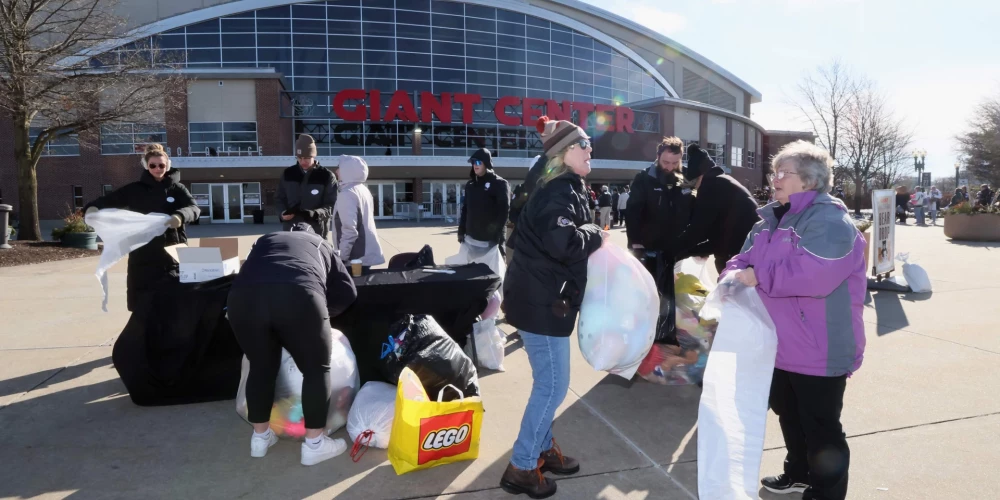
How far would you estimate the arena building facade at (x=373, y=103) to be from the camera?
1190 inches

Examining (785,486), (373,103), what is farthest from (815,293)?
(373,103)

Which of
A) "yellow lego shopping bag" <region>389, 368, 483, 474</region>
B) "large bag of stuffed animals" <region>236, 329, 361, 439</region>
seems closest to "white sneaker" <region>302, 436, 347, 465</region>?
"large bag of stuffed animals" <region>236, 329, 361, 439</region>

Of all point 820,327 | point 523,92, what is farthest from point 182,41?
point 820,327

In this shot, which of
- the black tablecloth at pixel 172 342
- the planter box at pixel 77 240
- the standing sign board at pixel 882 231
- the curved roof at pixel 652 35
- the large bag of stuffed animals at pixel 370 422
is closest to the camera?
the large bag of stuffed animals at pixel 370 422

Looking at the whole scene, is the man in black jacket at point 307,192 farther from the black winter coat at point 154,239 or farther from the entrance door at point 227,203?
the entrance door at point 227,203

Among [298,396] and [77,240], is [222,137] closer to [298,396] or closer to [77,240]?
[77,240]

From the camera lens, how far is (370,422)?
3377 mm

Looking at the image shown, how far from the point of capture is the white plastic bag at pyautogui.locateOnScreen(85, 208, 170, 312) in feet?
13.9

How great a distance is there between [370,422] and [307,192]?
2959 millimetres

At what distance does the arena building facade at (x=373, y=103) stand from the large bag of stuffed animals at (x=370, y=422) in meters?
27.5

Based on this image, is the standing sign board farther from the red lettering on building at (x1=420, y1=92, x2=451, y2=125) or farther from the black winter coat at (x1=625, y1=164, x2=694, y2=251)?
the red lettering on building at (x1=420, y1=92, x2=451, y2=125)

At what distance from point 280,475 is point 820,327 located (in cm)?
279

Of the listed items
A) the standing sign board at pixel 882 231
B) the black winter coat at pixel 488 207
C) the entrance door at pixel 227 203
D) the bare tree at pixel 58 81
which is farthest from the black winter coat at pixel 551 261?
the entrance door at pixel 227 203

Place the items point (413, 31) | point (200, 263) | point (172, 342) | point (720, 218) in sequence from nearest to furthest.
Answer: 1. point (172, 342)
2. point (200, 263)
3. point (720, 218)
4. point (413, 31)
